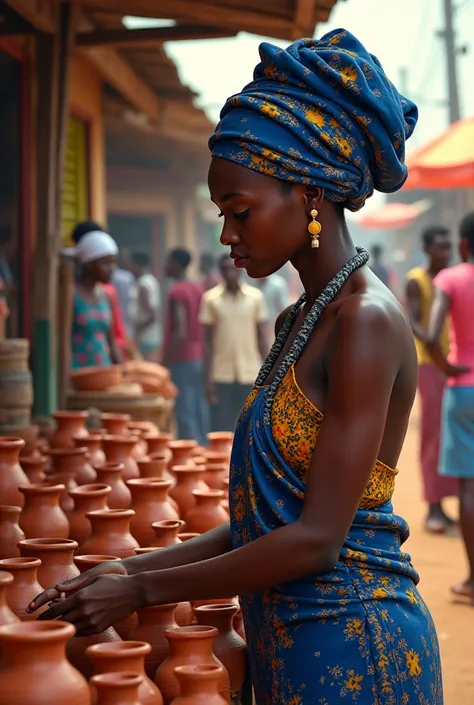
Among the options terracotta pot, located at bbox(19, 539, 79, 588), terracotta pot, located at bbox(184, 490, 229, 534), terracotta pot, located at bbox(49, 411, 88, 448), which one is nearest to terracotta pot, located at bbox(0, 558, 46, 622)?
terracotta pot, located at bbox(19, 539, 79, 588)

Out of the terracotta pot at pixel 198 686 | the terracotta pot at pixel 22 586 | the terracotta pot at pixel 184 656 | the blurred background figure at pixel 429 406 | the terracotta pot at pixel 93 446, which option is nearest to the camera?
the terracotta pot at pixel 198 686

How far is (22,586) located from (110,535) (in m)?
0.51

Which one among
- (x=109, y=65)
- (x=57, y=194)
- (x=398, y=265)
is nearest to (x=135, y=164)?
(x=109, y=65)

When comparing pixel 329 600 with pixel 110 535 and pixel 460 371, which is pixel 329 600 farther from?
pixel 460 371

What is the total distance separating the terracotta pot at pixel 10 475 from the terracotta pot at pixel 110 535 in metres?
0.55

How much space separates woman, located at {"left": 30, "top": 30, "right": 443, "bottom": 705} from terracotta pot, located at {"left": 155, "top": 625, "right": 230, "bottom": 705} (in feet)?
0.32

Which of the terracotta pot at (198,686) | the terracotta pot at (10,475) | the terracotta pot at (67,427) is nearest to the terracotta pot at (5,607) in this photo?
the terracotta pot at (198,686)

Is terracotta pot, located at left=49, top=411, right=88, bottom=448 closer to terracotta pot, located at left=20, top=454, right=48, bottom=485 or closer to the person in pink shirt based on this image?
terracotta pot, located at left=20, top=454, right=48, bottom=485

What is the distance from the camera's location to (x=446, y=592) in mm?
6582

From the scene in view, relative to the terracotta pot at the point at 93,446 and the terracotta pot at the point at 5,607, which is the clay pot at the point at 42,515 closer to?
the terracotta pot at the point at 5,607

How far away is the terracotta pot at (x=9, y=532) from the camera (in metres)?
3.04

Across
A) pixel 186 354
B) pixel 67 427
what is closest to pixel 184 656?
pixel 67 427

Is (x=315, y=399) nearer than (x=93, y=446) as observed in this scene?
Yes

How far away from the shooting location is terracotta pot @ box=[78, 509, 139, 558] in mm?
2945
